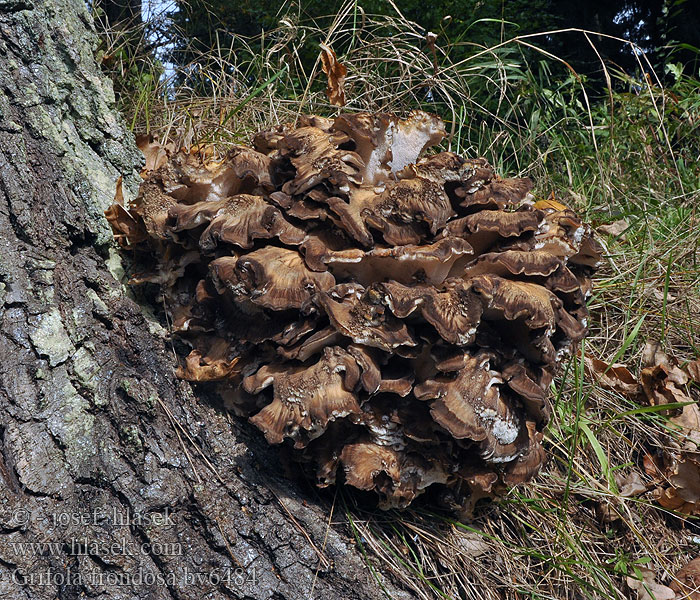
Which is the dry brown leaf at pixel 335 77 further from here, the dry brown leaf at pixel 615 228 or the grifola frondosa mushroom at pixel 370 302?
the dry brown leaf at pixel 615 228

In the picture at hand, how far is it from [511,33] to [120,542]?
332 inches

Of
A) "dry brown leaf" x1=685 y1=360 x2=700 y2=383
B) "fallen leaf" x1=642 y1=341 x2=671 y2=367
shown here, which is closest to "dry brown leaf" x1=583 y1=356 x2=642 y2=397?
"fallen leaf" x1=642 y1=341 x2=671 y2=367

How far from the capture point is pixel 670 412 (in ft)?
9.42

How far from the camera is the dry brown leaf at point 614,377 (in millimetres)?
2986

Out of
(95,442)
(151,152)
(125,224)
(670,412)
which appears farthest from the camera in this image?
(151,152)

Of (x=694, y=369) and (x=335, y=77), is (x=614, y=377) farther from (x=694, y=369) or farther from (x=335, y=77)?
(x=335, y=77)

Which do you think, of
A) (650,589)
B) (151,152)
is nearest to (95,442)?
(151,152)

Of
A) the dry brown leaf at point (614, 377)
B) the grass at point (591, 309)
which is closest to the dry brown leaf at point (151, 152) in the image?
the grass at point (591, 309)

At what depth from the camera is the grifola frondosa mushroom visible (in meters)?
1.93

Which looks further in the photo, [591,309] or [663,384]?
[591,309]

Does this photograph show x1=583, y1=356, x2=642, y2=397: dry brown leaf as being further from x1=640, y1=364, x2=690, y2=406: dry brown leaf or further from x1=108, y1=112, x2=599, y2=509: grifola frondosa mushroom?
x1=108, y1=112, x2=599, y2=509: grifola frondosa mushroom

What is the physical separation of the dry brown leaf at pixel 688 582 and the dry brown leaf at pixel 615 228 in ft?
6.76

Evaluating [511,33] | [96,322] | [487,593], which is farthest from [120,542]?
[511,33]

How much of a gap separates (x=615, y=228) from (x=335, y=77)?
2.28 meters
